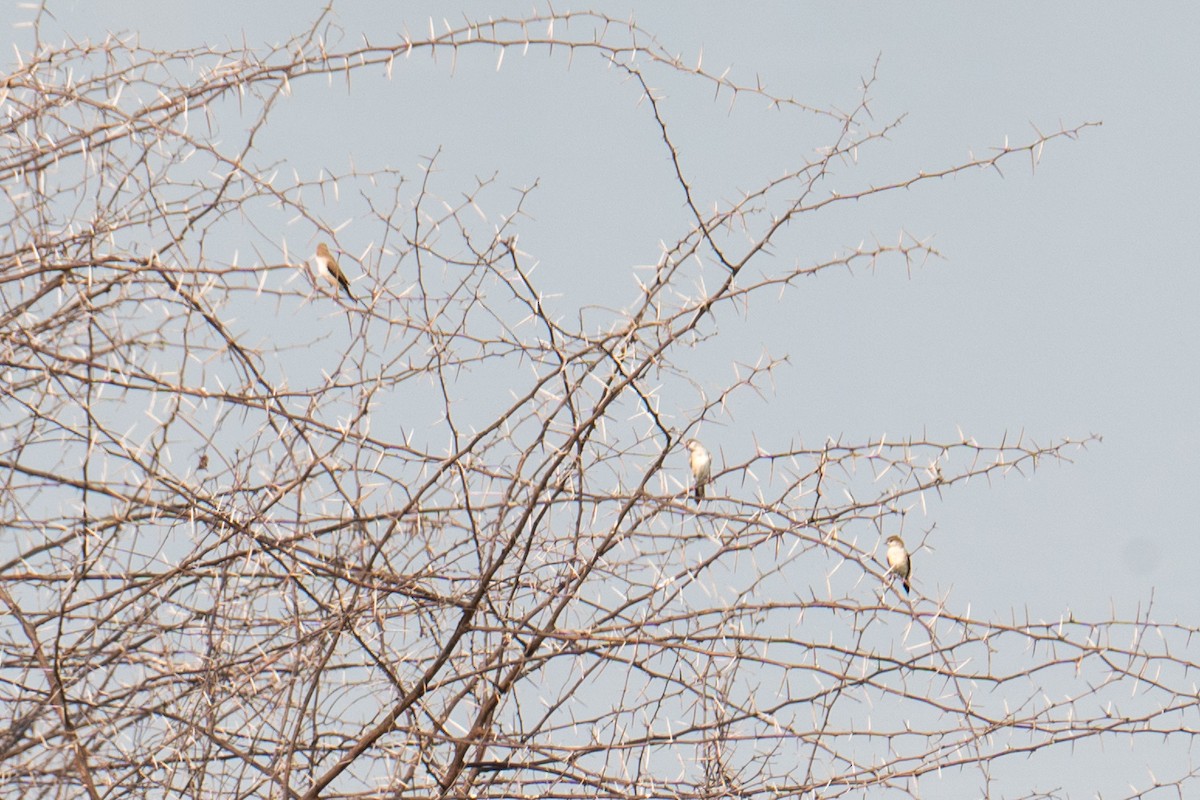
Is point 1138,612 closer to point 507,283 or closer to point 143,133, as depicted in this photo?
point 507,283

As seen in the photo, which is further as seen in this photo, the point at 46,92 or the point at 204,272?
the point at 46,92

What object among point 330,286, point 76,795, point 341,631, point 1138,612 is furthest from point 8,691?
point 1138,612

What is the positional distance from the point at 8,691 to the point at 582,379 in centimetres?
156

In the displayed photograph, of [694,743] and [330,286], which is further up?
[330,286]

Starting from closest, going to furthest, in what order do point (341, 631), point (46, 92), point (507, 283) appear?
1. point (341, 631)
2. point (507, 283)
3. point (46, 92)

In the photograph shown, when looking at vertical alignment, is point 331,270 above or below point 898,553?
below

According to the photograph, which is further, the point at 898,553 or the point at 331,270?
the point at 898,553

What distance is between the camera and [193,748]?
143 inches

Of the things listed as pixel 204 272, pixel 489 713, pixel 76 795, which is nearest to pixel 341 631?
pixel 489 713

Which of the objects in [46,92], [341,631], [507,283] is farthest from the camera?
[46,92]

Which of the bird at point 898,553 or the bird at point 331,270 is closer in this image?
the bird at point 331,270

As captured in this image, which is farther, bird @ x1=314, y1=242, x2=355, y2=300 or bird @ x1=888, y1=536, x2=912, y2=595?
bird @ x1=888, y1=536, x2=912, y2=595

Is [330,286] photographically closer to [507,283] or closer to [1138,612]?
[507,283]

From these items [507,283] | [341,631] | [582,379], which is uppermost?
[507,283]
